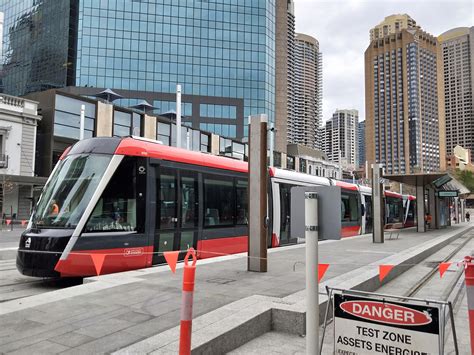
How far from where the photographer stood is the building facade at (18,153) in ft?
109

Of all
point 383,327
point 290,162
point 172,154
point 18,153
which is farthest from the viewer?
point 290,162

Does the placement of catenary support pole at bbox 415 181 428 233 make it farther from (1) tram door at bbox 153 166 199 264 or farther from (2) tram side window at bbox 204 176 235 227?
(1) tram door at bbox 153 166 199 264

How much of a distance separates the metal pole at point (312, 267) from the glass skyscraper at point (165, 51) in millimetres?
64660

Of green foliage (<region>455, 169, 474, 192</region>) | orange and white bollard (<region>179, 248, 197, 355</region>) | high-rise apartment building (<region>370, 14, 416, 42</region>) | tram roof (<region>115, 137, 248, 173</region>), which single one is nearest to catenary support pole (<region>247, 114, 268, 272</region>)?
tram roof (<region>115, 137, 248, 173</region>)

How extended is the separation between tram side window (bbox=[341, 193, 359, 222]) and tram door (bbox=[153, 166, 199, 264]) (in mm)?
11619

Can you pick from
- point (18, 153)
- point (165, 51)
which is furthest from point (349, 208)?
point (165, 51)

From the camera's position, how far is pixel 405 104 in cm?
10506

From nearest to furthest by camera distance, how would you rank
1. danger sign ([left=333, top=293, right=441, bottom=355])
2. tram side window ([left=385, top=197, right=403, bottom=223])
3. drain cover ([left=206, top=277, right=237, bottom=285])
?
danger sign ([left=333, top=293, right=441, bottom=355]) < drain cover ([left=206, top=277, right=237, bottom=285]) < tram side window ([left=385, top=197, right=403, bottom=223])

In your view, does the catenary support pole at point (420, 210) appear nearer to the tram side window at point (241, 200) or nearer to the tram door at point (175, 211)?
the tram side window at point (241, 200)

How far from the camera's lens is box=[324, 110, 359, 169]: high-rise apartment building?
142 meters

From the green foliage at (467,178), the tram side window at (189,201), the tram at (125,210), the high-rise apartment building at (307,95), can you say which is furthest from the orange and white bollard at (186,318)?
the high-rise apartment building at (307,95)

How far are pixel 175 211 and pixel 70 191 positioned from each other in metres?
2.74

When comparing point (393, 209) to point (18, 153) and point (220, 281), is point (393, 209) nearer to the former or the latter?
point (220, 281)

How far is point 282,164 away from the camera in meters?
69.9
